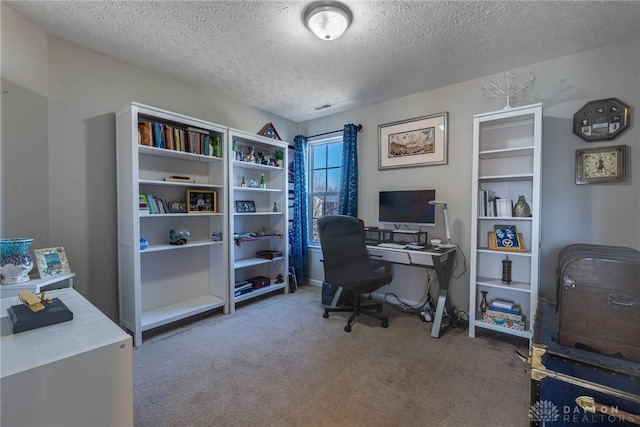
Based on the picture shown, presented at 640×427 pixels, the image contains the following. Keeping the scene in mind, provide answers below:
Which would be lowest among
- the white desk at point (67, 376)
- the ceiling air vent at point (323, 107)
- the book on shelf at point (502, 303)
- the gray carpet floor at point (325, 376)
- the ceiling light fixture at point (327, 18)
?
the gray carpet floor at point (325, 376)

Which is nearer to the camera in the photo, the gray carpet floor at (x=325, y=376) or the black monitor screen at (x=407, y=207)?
the gray carpet floor at (x=325, y=376)

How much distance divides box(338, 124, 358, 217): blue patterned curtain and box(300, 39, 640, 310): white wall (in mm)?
678

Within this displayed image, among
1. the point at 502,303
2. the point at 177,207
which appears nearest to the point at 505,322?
the point at 502,303

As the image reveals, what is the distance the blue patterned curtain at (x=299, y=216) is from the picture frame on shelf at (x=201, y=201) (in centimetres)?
126

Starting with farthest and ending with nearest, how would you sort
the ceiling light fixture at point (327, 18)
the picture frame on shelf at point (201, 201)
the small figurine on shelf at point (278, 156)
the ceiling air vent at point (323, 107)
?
the small figurine on shelf at point (278, 156), the ceiling air vent at point (323, 107), the picture frame on shelf at point (201, 201), the ceiling light fixture at point (327, 18)

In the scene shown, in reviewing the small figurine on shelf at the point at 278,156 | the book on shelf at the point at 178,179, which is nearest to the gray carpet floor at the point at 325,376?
the book on shelf at the point at 178,179

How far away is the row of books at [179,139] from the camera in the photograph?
7.91 ft

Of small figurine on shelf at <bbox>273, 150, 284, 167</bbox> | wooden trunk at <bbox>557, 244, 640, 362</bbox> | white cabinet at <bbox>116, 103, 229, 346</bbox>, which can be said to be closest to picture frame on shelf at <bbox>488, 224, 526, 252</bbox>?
wooden trunk at <bbox>557, 244, 640, 362</bbox>

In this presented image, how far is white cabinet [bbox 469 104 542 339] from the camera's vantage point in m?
2.25

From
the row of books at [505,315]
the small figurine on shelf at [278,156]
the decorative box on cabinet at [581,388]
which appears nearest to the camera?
the decorative box on cabinet at [581,388]

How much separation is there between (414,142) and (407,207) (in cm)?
78

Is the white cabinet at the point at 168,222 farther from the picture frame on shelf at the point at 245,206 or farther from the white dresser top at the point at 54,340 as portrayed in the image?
the white dresser top at the point at 54,340

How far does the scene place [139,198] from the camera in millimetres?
2424

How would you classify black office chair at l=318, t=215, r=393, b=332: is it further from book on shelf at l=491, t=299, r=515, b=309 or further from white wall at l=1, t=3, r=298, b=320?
white wall at l=1, t=3, r=298, b=320
